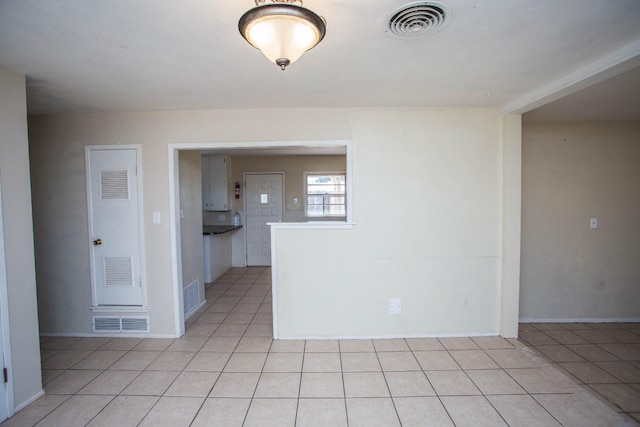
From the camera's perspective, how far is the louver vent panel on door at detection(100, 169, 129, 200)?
9.78 ft

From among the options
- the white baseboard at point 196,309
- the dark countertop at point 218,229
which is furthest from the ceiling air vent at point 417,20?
the dark countertop at point 218,229

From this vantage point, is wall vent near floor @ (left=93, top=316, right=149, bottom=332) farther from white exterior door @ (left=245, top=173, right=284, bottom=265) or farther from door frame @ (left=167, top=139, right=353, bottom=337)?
white exterior door @ (left=245, top=173, right=284, bottom=265)

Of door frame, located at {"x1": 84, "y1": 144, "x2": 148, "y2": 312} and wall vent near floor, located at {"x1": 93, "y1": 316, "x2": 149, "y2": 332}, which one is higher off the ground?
door frame, located at {"x1": 84, "y1": 144, "x2": 148, "y2": 312}

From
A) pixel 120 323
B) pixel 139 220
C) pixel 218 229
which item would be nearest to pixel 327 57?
pixel 139 220

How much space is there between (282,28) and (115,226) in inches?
112

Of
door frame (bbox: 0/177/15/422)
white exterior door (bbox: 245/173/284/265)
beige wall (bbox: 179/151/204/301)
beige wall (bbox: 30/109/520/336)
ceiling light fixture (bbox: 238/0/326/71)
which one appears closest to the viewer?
ceiling light fixture (bbox: 238/0/326/71)

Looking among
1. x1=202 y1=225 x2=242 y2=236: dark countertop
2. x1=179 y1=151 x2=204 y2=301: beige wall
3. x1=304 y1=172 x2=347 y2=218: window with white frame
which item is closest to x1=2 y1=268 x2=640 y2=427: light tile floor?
x1=179 y1=151 x2=204 y2=301: beige wall

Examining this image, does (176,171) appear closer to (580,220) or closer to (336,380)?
(336,380)

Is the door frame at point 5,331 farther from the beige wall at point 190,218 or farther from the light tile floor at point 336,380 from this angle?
the beige wall at point 190,218

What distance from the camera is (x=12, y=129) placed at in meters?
2.00

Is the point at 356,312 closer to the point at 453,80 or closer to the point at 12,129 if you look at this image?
the point at 453,80

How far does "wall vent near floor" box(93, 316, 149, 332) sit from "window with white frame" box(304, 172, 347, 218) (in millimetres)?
3657

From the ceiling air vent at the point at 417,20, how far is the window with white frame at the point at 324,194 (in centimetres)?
450

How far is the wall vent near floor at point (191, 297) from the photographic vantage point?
11.5ft
